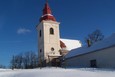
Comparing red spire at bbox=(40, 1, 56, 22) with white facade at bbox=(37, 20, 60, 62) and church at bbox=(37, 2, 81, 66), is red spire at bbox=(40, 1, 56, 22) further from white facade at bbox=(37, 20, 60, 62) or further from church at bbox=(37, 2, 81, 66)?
white facade at bbox=(37, 20, 60, 62)

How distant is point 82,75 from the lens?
1761 centimetres

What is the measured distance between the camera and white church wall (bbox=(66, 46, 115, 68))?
3092 centimetres

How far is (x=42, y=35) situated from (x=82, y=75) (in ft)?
140

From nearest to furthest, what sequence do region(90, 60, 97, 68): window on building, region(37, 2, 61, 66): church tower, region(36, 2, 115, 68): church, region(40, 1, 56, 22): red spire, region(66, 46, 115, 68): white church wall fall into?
1. region(66, 46, 115, 68): white church wall
2. region(90, 60, 97, 68): window on building
3. region(36, 2, 115, 68): church
4. region(37, 2, 61, 66): church tower
5. region(40, 1, 56, 22): red spire

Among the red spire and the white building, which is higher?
the red spire

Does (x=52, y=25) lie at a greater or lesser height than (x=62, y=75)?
greater

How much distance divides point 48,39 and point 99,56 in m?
27.0

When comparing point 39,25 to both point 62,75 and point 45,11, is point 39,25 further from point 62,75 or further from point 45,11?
point 62,75

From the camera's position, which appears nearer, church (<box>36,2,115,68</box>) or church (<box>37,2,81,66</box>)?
church (<box>36,2,115,68</box>)

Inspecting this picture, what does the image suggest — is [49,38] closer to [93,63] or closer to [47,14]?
[47,14]

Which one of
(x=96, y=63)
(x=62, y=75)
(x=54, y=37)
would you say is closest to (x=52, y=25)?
(x=54, y=37)

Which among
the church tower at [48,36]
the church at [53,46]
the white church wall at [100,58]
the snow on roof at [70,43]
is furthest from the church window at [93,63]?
the snow on roof at [70,43]

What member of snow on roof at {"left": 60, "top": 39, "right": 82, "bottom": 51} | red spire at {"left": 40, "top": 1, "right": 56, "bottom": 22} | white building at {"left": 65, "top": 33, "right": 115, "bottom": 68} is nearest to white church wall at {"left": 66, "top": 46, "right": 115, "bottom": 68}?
white building at {"left": 65, "top": 33, "right": 115, "bottom": 68}

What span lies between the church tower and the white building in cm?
1715
